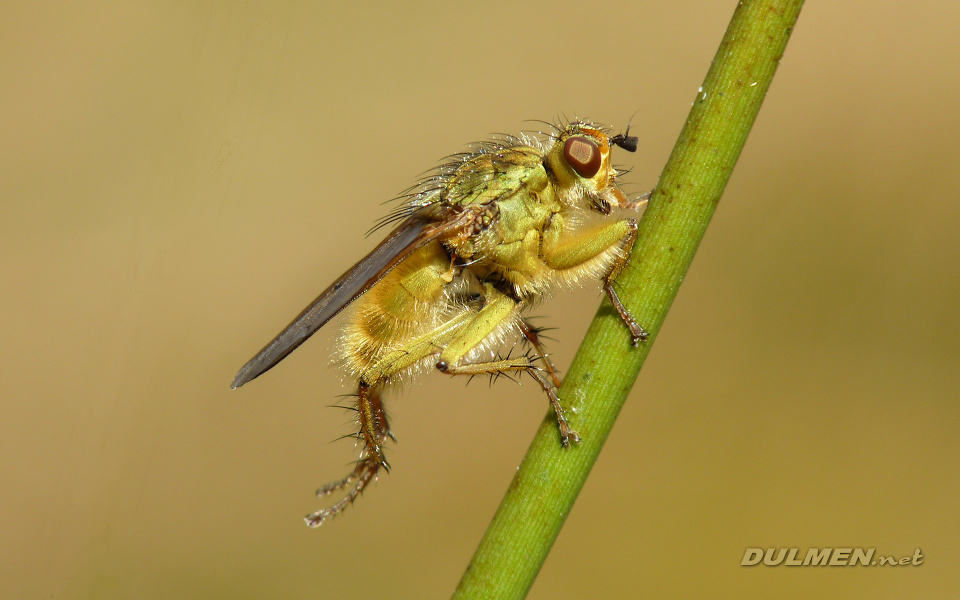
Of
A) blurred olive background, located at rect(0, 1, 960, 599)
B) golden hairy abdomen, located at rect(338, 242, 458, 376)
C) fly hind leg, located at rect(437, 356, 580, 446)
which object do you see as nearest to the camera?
fly hind leg, located at rect(437, 356, 580, 446)

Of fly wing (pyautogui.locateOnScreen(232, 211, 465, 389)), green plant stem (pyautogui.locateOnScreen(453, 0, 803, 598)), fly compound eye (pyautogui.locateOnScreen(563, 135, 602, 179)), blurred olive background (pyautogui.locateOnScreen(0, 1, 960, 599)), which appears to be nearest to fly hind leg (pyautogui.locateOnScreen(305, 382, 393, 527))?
fly wing (pyautogui.locateOnScreen(232, 211, 465, 389))

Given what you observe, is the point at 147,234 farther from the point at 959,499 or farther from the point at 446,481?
the point at 959,499

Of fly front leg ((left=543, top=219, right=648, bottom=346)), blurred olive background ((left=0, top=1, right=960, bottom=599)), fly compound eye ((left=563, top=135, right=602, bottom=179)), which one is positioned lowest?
blurred olive background ((left=0, top=1, right=960, bottom=599))

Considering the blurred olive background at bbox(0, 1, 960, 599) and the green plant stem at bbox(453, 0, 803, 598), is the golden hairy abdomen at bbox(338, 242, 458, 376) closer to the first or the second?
the green plant stem at bbox(453, 0, 803, 598)

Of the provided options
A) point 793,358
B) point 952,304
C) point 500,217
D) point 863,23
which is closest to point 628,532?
point 793,358

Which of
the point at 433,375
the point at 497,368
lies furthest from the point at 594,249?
the point at 433,375

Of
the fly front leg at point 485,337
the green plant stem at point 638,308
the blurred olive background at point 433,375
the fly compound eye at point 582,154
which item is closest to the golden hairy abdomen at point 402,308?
the fly front leg at point 485,337

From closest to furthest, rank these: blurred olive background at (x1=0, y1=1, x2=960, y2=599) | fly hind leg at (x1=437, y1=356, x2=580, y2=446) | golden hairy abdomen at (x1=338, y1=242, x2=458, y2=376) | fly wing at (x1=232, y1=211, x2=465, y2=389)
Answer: fly wing at (x1=232, y1=211, x2=465, y2=389)
fly hind leg at (x1=437, y1=356, x2=580, y2=446)
golden hairy abdomen at (x1=338, y1=242, x2=458, y2=376)
blurred olive background at (x1=0, y1=1, x2=960, y2=599)
